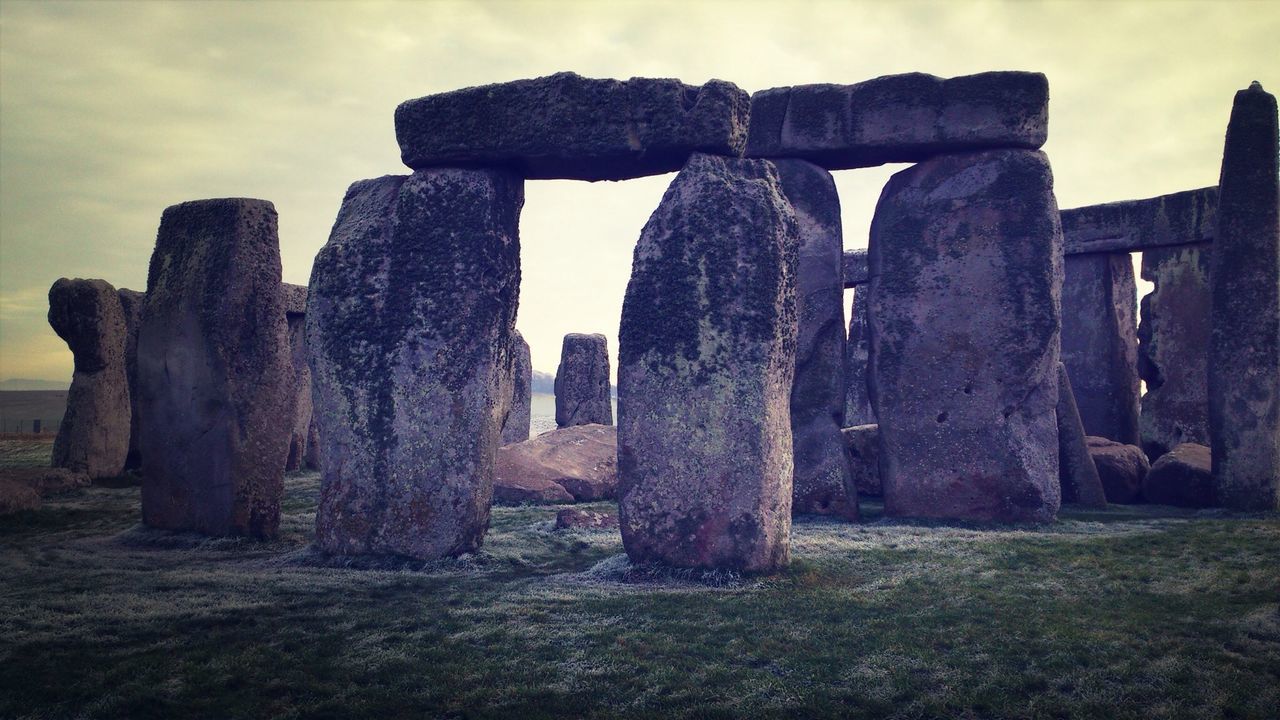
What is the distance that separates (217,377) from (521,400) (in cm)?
963

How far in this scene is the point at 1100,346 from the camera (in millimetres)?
13055

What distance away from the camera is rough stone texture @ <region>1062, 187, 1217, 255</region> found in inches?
469

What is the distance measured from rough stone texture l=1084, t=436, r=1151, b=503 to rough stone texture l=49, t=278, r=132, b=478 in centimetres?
1142

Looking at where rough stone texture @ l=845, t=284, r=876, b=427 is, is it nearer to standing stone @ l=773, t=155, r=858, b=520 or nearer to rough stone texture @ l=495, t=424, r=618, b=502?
rough stone texture @ l=495, t=424, r=618, b=502

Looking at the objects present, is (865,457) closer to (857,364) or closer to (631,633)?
(857,364)

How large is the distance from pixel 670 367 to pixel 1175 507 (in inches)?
257

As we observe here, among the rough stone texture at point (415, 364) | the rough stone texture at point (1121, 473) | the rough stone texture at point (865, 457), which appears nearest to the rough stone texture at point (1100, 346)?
the rough stone texture at point (1121, 473)

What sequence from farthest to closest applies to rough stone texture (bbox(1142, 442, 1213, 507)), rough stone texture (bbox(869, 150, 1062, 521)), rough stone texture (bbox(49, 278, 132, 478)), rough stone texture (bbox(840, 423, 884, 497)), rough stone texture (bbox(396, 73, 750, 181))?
rough stone texture (bbox(49, 278, 132, 478)) < rough stone texture (bbox(840, 423, 884, 497)) < rough stone texture (bbox(1142, 442, 1213, 507)) < rough stone texture (bbox(869, 150, 1062, 521)) < rough stone texture (bbox(396, 73, 750, 181))

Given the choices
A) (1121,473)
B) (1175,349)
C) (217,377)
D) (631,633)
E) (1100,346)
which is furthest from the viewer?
(1100,346)

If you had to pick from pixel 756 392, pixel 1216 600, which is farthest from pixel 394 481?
pixel 1216 600

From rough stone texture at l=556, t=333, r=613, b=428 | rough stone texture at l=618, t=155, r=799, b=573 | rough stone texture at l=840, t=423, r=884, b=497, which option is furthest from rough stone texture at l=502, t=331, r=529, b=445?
rough stone texture at l=618, t=155, r=799, b=573

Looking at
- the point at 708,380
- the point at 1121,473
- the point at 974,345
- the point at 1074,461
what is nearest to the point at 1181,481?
the point at 1121,473

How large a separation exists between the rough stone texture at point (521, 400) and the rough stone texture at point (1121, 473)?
28.7ft

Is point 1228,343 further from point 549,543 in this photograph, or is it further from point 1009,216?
point 549,543
